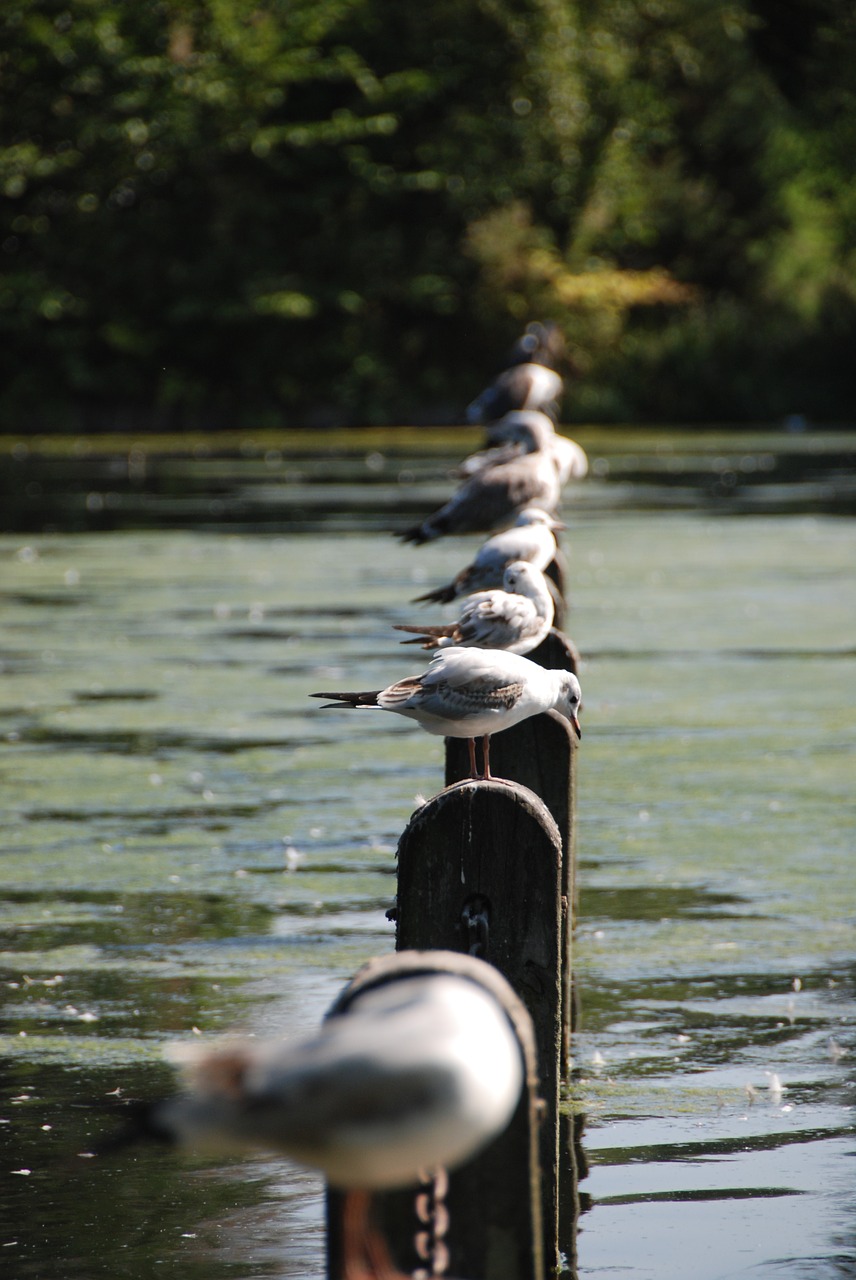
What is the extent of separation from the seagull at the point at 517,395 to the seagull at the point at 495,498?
5009 millimetres

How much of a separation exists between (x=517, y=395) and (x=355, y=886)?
8.23m

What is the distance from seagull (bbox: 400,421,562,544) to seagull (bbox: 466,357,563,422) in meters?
5.01

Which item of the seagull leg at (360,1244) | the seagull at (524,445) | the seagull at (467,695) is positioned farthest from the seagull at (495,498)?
the seagull leg at (360,1244)

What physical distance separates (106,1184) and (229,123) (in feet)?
143

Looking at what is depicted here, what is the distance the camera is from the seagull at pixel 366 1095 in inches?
89.4

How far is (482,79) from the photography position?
158 feet

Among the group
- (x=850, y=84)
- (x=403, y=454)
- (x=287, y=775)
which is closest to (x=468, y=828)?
(x=287, y=775)

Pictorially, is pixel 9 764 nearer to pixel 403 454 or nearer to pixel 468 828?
pixel 468 828

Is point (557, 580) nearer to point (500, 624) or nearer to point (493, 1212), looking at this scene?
point (500, 624)

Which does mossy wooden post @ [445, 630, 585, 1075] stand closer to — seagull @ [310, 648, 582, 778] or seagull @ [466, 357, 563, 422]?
seagull @ [310, 648, 582, 778]

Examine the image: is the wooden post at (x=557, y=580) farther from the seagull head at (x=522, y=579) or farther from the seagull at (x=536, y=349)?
the seagull at (x=536, y=349)

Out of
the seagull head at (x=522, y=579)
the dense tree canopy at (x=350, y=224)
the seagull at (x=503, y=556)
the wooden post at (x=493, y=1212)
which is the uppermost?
the dense tree canopy at (x=350, y=224)

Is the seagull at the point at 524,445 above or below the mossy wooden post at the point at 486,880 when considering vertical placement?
above

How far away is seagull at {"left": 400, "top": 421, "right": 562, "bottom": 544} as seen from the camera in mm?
9648
